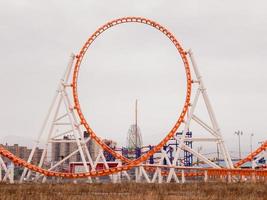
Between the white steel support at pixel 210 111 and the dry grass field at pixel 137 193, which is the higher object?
the white steel support at pixel 210 111

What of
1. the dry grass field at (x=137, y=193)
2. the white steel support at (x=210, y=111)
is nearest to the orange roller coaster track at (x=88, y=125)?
the white steel support at (x=210, y=111)

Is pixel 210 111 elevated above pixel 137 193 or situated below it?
above

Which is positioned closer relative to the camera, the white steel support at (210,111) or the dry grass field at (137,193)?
the dry grass field at (137,193)

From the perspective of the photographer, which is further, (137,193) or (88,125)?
(88,125)

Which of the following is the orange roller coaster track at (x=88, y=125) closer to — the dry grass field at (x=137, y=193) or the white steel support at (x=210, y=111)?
the white steel support at (x=210, y=111)

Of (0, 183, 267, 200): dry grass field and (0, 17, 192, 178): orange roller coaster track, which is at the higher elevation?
(0, 17, 192, 178): orange roller coaster track

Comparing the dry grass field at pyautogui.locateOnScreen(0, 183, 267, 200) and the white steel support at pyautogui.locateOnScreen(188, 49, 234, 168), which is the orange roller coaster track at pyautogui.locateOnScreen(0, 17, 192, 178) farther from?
the dry grass field at pyautogui.locateOnScreen(0, 183, 267, 200)

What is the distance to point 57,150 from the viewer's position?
11275cm

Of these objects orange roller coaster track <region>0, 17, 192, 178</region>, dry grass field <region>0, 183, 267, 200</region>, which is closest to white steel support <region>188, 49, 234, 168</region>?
orange roller coaster track <region>0, 17, 192, 178</region>

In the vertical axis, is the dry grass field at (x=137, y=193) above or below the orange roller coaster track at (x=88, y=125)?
below

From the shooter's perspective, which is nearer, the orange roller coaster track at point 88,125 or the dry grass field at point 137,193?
the dry grass field at point 137,193

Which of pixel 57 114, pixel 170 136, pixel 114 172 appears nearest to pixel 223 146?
pixel 170 136

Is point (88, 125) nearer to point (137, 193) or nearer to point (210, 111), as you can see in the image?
point (210, 111)

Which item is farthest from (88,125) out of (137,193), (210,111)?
(137,193)
